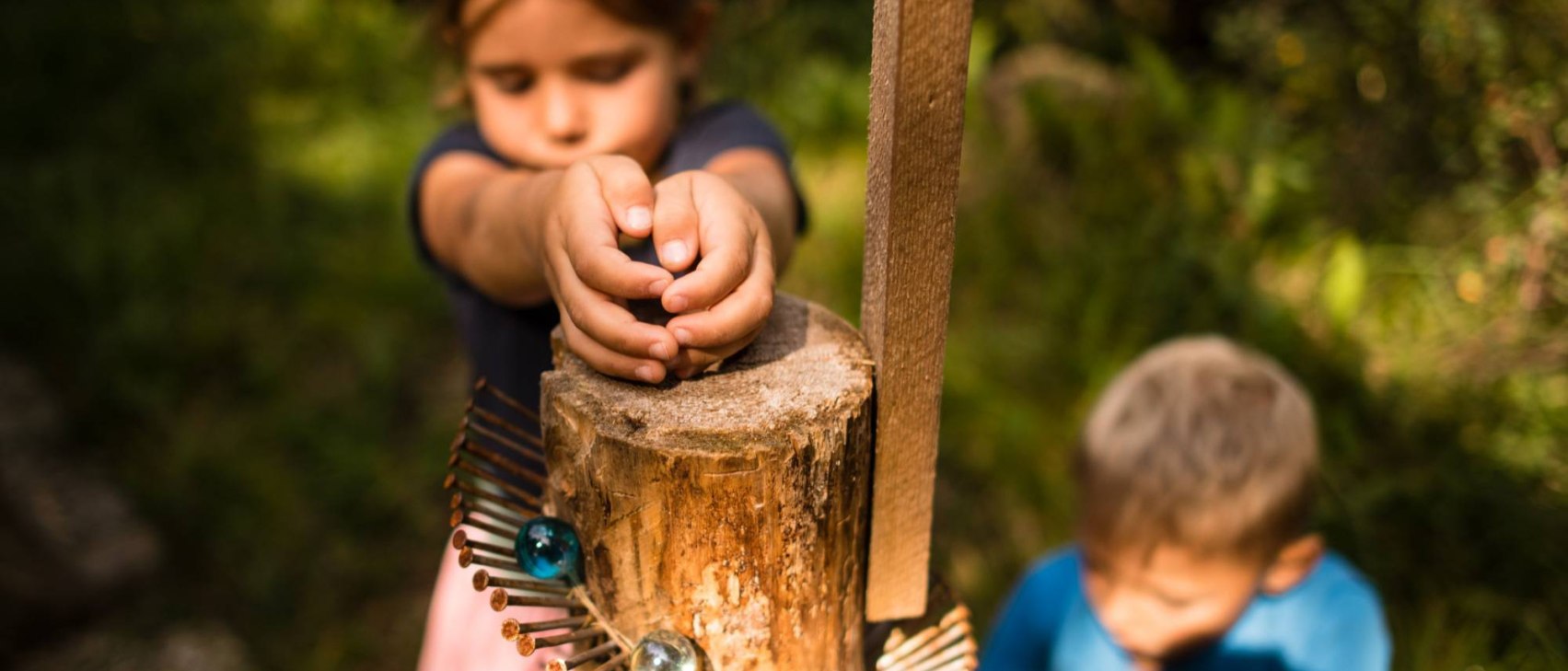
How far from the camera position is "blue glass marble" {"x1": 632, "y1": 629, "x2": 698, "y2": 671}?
1.00 metres

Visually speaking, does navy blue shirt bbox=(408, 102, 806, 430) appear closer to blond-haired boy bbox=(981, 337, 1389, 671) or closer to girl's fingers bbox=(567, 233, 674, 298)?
girl's fingers bbox=(567, 233, 674, 298)

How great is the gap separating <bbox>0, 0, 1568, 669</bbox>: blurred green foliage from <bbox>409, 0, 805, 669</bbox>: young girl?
729 mm

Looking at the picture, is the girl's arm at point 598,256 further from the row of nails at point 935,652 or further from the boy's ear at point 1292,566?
the boy's ear at point 1292,566

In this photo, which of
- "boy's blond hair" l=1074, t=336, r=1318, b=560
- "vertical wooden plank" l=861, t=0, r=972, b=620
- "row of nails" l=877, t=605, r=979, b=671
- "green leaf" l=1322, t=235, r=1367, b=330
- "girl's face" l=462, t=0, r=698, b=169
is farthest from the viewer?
"green leaf" l=1322, t=235, r=1367, b=330

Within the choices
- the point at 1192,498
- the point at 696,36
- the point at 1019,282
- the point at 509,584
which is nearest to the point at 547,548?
the point at 509,584

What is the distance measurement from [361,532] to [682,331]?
2783 mm

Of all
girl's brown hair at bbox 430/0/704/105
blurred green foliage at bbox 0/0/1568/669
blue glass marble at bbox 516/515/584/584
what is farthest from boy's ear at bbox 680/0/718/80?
blue glass marble at bbox 516/515/584/584

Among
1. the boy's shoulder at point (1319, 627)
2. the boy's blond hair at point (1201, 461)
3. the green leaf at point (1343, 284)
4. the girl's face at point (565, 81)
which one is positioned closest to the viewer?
the girl's face at point (565, 81)

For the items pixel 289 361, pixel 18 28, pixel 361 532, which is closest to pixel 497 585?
pixel 361 532

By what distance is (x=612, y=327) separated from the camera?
98 centimetres

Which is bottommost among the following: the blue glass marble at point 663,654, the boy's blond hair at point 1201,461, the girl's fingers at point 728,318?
the boy's blond hair at point 1201,461

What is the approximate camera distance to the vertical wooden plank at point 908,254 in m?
0.93

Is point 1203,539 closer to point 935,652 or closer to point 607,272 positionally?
point 935,652

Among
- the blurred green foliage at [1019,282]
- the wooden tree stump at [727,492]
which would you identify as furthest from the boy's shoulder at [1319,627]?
the wooden tree stump at [727,492]
